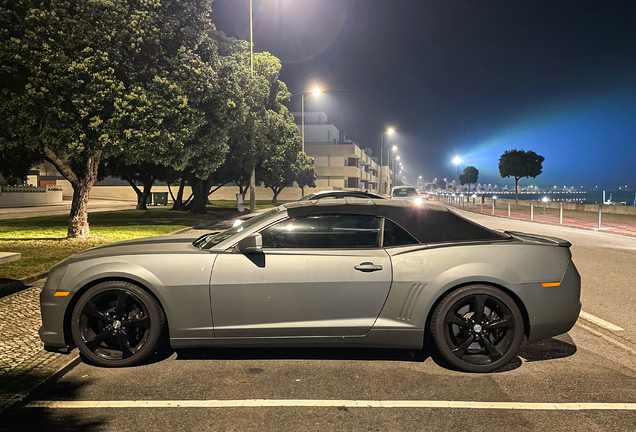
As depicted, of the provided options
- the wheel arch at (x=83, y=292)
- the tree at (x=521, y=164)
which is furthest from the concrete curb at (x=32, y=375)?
the tree at (x=521, y=164)

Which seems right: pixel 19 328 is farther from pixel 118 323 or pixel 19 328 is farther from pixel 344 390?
pixel 344 390

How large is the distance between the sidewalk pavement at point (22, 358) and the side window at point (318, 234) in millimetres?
2091

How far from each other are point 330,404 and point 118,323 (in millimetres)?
1974

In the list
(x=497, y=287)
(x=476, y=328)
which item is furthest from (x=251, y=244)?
(x=497, y=287)

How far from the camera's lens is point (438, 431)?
3324mm

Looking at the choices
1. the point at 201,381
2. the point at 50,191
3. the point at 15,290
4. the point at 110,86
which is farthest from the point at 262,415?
the point at 50,191

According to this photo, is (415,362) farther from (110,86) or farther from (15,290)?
(110,86)

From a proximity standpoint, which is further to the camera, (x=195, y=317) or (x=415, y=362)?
(x=415, y=362)

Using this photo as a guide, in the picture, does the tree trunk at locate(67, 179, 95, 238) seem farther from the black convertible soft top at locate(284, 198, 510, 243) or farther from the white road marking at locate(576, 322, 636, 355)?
the white road marking at locate(576, 322, 636, 355)

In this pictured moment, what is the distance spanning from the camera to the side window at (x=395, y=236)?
4555mm

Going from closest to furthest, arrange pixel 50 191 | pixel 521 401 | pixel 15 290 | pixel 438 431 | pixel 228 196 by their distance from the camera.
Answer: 1. pixel 438 431
2. pixel 521 401
3. pixel 15 290
4. pixel 50 191
5. pixel 228 196

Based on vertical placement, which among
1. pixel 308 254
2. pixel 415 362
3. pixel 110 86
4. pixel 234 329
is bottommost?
pixel 415 362

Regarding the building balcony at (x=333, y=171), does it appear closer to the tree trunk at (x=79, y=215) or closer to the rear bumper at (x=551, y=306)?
the tree trunk at (x=79, y=215)

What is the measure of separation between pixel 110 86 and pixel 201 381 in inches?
484
